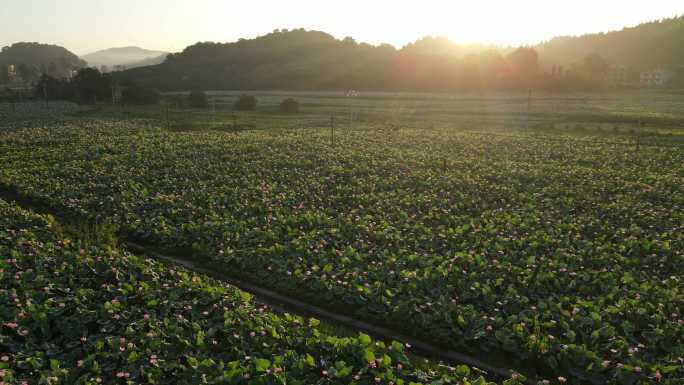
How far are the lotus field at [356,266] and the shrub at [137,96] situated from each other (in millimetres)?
68905

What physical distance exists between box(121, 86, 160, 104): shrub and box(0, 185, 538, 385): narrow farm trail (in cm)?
8086

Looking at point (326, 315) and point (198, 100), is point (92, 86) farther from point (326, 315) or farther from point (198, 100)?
point (326, 315)

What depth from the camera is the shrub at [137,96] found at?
293 feet

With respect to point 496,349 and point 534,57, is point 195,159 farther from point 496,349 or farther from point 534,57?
point 534,57

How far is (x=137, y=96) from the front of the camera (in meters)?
89.9

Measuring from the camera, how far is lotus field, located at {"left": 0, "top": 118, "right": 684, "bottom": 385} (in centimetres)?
914

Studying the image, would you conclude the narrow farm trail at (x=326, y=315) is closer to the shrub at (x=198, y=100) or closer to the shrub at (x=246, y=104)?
the shrub at (x=246, y=104)

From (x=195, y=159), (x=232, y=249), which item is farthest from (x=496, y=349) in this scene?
(x=195, y=159)

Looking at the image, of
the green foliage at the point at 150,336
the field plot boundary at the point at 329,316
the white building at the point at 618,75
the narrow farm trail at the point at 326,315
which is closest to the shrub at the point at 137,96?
the narrow farm trail at the point at 326,315

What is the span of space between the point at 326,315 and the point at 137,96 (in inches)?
3585

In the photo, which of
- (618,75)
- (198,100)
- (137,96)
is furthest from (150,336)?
(618,75)

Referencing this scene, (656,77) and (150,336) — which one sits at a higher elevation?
(656,77)

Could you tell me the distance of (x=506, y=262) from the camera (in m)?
13.1

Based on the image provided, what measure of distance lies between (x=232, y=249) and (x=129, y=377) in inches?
263
